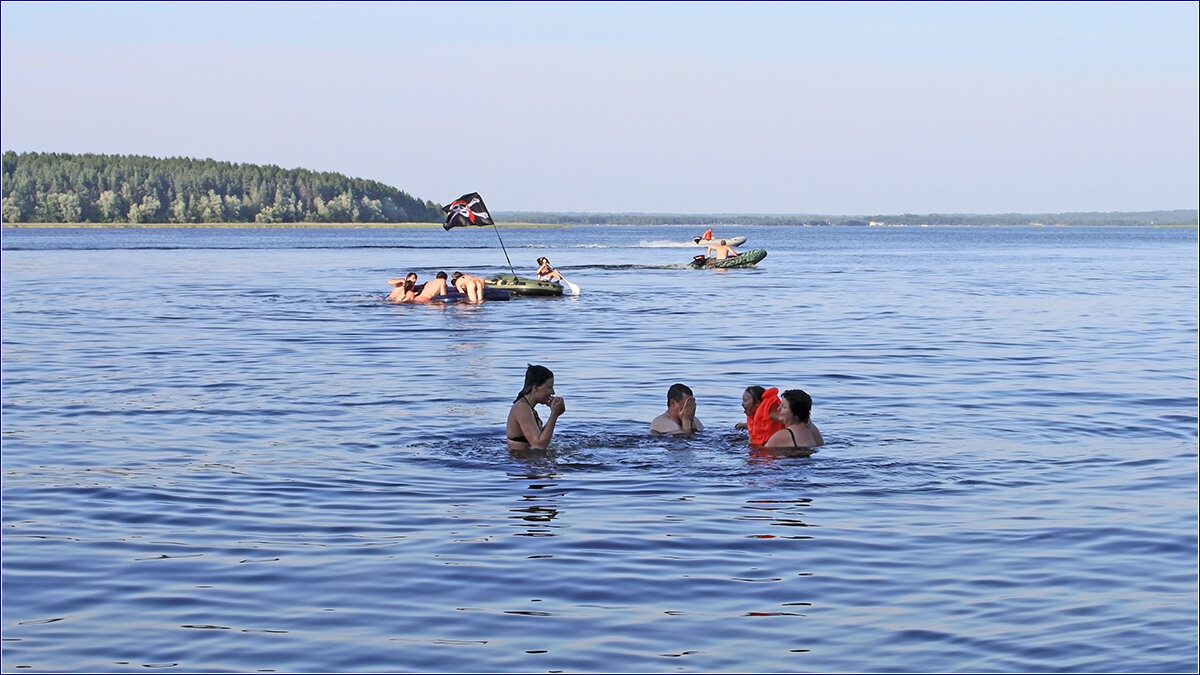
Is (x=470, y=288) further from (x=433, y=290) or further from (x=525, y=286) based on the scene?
(x=525, y=286)

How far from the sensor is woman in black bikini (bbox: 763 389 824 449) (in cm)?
1384

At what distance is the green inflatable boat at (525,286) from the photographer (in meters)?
40.3

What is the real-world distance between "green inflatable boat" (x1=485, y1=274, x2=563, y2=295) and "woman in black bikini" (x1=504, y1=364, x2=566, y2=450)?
26211mm

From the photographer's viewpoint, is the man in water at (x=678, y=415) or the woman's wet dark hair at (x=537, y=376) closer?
the woman's wet dark hair at (x=537, y=376)

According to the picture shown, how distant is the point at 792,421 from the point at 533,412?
7.69ft

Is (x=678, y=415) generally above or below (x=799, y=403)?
below

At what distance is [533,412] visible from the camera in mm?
13891

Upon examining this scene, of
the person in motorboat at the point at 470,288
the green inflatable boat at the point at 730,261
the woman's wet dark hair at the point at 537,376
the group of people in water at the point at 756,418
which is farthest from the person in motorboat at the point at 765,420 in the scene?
the green inflatable boat at the point at 730,261

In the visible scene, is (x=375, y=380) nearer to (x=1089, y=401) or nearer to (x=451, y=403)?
(x=451, y=403)

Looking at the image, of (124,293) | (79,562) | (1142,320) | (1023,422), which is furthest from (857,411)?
(124,293)

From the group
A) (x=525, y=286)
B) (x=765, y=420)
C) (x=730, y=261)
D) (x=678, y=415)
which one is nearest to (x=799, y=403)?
(x=765, y=420)

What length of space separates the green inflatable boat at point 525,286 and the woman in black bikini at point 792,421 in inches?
1042

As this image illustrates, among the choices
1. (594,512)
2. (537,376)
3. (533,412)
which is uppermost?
(537,376)

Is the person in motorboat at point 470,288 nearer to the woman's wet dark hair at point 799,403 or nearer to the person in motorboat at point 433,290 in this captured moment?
the person in motorboat at point 433,290
